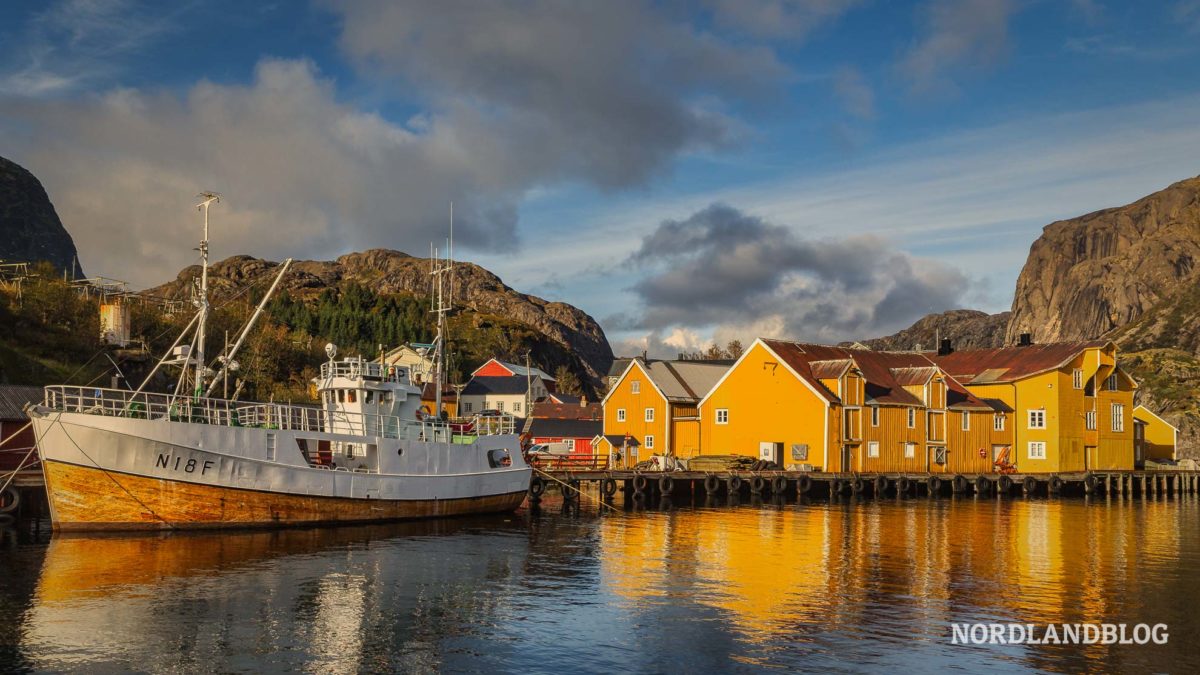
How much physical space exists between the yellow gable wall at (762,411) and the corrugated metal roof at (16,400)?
41.8 m

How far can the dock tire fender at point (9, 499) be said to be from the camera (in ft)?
124

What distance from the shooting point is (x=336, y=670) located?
19.1 m

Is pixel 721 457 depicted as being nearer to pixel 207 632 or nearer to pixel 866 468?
pixel 866 468

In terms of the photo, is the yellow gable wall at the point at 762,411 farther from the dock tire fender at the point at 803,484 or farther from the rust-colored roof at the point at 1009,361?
the rust-colored roof at the point at 1009,361

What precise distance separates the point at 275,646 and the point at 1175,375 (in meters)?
142

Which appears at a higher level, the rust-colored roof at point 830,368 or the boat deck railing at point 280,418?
the rust-colored roof at point 830,368

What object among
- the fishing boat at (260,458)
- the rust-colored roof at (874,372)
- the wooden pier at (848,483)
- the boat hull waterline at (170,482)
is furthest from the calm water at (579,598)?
the rust-colored roof at (874,372)

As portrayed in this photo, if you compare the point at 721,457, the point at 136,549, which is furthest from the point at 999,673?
the point at 721,457

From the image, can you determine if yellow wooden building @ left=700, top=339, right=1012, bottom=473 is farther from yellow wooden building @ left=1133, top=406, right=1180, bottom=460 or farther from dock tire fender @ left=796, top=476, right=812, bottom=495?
yellow wooden building @ left=1133, top=406, right=1180, bottom=460

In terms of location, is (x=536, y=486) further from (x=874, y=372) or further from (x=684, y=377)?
(x=874, y=372)

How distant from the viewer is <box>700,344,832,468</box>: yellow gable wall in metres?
63.8

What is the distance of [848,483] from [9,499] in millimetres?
46478

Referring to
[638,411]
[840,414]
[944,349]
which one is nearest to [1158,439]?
[944,349]

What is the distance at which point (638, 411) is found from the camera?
238 ft
